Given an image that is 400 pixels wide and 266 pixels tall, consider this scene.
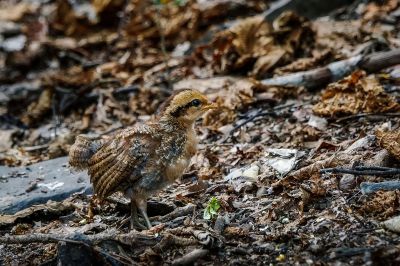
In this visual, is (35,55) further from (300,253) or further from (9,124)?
(300,253)

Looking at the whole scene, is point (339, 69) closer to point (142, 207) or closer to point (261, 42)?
point (261, 42)

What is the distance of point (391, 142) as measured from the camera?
455 centimetres

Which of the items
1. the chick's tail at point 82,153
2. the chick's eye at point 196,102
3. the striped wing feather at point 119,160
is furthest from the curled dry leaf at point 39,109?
the chick's eye at point 196,102

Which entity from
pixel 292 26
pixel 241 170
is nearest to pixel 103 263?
pixel 241 170

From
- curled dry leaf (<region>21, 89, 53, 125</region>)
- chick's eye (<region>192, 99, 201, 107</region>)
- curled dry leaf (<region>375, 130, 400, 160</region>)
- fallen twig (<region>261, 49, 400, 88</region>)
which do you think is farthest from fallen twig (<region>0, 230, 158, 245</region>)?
curled dry leaf (<region>21, 89, 53, 125</region>)

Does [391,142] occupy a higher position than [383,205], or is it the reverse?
[391,142]

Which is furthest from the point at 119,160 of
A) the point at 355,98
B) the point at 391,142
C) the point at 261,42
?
the point at 261,42

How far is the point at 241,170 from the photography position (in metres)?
5.42

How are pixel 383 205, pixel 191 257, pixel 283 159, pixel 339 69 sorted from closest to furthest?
1. pixel 191 257
2. pixel 383 205
3. pixel 283 159
4. pixel 339 69

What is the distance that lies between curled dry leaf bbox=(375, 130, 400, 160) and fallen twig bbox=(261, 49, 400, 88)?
6.84 ft

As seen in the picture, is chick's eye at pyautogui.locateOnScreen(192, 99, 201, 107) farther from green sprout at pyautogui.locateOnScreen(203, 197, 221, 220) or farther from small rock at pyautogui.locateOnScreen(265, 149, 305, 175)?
small rock at pyautogui.locateOnScreen(265, 149, 305, 175)

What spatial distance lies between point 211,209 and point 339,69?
3.02m

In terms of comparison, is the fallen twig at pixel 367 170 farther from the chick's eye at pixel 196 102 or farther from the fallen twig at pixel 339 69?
the fallen twig at pixel 339 69

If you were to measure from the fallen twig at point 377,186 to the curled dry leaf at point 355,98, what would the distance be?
1.77 metres
